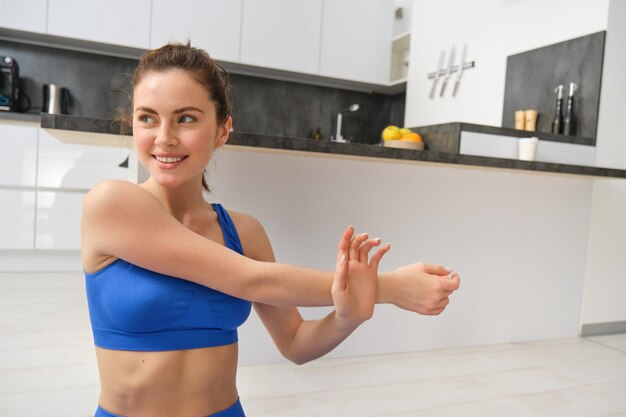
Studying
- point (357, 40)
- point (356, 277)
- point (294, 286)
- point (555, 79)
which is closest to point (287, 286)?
point (294, 286)

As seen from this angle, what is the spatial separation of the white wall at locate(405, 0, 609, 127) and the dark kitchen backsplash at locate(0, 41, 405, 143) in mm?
820

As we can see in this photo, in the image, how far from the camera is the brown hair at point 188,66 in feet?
3.02

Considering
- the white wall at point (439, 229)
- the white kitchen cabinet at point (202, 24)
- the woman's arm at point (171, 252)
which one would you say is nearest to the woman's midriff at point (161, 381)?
the woman's arm at point (171, 252)

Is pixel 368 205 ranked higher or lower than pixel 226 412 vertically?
higher

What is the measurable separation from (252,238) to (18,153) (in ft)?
10.5

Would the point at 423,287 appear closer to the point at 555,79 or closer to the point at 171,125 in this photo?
the point at 171,125

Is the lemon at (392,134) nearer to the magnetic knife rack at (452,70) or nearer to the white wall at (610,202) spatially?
the white wall at (610,202)

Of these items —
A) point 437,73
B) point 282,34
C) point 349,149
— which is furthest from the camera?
point 282,34

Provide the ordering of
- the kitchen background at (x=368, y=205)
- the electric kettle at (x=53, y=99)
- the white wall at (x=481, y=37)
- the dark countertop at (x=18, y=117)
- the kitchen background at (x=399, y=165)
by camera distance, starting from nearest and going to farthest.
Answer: the kitchen background at (x=368, y=205) < the kitchen background at (x=399, y=165) < the white wall at (x=481, y=37) < the dark countertop at (x=18, y=117) < the electric kettle at (x=53, y=99)

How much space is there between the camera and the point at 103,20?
3.97 metres

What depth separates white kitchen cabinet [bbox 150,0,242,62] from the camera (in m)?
4.11

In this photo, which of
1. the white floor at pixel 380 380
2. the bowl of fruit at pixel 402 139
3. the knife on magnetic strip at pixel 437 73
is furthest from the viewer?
the knife on magnetic strip at pixel 437 73

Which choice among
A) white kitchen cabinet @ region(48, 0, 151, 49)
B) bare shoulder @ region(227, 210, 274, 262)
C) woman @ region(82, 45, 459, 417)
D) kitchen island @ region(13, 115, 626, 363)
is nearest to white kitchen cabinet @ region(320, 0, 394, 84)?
white kitchen cabinet @ region(48, 0, 151, 49)

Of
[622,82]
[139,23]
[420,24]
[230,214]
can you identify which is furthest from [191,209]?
[420,24]
